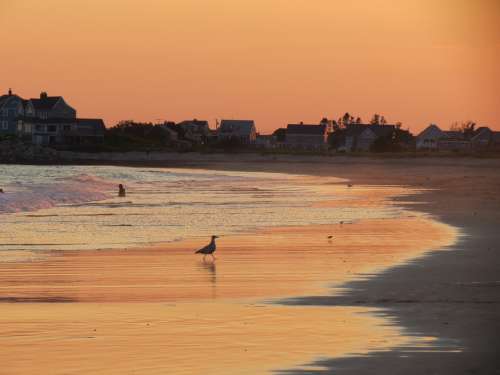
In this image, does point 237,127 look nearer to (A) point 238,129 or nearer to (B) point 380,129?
(A) point 238,129

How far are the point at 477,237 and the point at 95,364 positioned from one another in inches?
598

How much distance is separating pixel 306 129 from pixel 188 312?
167 m

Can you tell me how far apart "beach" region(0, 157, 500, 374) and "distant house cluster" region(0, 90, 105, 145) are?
131m

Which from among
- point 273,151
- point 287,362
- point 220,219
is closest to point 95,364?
point 287,362

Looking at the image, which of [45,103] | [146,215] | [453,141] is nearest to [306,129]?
[453,141]

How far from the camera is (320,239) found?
78.3 feet

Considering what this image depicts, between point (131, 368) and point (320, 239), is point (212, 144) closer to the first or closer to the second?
point (320, 239)

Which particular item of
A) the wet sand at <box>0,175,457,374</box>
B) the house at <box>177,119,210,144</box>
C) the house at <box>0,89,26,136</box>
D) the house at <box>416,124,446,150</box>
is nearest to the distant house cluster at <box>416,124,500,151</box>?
the house at <box>416,124,446,150</box>

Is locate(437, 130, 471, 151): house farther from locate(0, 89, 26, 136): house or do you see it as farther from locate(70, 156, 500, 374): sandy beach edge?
locate(70, 156, 500, 374): sandy beach edge

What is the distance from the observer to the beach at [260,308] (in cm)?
1041

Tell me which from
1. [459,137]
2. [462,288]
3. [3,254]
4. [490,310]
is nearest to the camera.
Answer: [490,310]

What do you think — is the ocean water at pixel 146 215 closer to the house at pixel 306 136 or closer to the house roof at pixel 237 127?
the house at pixel 306 136

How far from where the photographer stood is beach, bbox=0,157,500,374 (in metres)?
10.4

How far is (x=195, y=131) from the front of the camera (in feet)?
640
